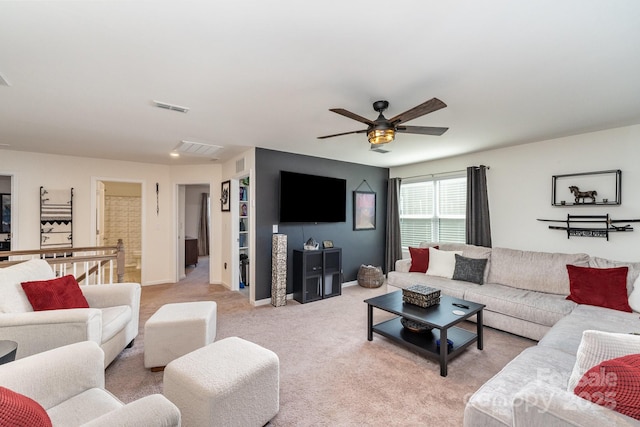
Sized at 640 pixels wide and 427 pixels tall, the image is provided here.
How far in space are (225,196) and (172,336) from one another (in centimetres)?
315

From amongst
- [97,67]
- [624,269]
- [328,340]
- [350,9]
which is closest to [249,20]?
[350,9]

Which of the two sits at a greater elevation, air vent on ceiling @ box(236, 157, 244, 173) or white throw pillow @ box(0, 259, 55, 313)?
air vent on ceiling @ box(236, 157, 244, 173)

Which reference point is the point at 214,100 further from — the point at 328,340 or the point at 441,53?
the point at 328,340

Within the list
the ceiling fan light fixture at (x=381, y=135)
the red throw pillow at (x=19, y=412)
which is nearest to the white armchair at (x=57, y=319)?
the red throw pillow at (x=19, y=412)

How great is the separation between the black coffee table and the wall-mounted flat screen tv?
78.5 inches

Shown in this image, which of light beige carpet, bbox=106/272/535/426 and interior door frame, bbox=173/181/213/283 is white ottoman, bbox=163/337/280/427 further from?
interior door frame, bbox=173/181/213/283

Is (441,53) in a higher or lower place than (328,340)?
higher

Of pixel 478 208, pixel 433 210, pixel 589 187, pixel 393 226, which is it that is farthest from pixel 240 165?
pixel 589 187

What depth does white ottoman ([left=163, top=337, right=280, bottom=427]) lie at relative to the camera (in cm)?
145

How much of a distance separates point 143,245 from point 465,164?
600 centimetres

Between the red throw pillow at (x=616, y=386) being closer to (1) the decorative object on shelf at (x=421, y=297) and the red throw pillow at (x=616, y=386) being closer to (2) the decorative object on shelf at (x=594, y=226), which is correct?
(1) the decorative object on shelf at (x=421, y=297)

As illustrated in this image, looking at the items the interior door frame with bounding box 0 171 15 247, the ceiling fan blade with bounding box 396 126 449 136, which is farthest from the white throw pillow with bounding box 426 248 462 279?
the interior door frame with bounding box 0 171 15 247

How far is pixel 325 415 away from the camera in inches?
71.3

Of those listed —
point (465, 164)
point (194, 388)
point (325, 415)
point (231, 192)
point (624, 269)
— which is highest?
point (465, 164)
